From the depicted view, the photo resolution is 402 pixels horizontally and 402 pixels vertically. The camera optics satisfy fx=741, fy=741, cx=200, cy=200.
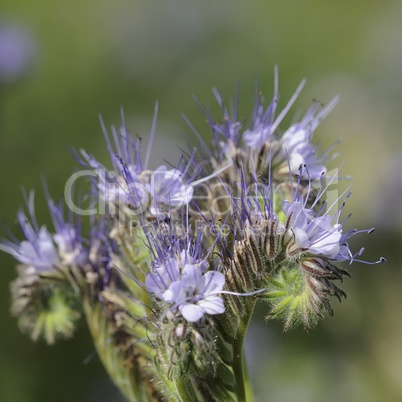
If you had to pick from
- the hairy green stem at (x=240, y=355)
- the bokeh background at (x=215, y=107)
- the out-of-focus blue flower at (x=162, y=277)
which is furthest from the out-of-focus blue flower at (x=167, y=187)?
the bokeh background at (x=215, y=107)

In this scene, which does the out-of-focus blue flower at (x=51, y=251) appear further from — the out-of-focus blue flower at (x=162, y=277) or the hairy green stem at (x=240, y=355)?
the hairy green stem at (x=240, y=355)

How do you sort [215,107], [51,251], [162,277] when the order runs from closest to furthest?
[162,277] < [51,251] < [215,107]

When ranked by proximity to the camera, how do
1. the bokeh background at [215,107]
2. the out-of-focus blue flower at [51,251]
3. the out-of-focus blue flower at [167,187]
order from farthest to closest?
the bokeh background at [215,107] → the out-of-focus blue flower at [51,251] → the out-of-focus blue flower at [167,187]

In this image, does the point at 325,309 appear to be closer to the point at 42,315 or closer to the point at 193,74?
the point at 42,315

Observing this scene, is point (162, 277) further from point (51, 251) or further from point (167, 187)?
point (51, 251)

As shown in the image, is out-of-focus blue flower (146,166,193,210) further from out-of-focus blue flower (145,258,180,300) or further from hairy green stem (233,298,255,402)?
hairy green stem (233,298,255,402)

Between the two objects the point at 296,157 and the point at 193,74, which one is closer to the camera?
the point at 296,157

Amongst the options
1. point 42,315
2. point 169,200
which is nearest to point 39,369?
point 42,315

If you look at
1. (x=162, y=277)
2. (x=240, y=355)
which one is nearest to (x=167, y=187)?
(x=162, y=277)
